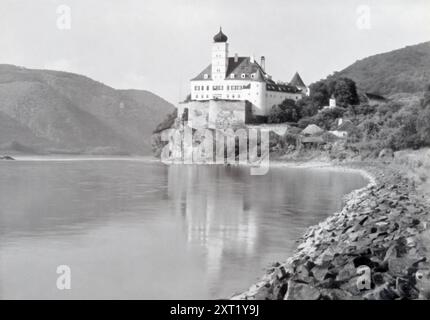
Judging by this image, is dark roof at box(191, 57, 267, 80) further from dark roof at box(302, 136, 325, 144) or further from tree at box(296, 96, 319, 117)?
dark roof at box(302, 136, 325, 144)

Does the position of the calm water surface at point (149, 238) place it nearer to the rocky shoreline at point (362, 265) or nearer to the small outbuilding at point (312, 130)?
the rocky shoreline at point (362, 265)

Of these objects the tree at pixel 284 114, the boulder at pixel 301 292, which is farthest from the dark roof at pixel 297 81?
the boulder at pixel 301 292

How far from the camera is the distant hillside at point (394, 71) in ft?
258

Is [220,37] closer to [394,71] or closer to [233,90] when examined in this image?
[233,90]

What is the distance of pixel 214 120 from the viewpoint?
48219 mm

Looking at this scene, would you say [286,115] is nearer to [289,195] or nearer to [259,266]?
[289,195]

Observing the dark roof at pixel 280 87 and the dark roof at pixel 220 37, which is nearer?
the dark roof at pixel 280 87

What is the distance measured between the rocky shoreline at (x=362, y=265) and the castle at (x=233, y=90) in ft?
123

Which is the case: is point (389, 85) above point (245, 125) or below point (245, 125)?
above

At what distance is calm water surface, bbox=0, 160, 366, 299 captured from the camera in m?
8.22

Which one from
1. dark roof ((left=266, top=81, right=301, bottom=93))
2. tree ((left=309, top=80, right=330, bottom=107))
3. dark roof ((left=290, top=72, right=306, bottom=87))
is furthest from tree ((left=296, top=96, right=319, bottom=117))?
dark roof ((left=290, top=72, right=306, bottom=87))
